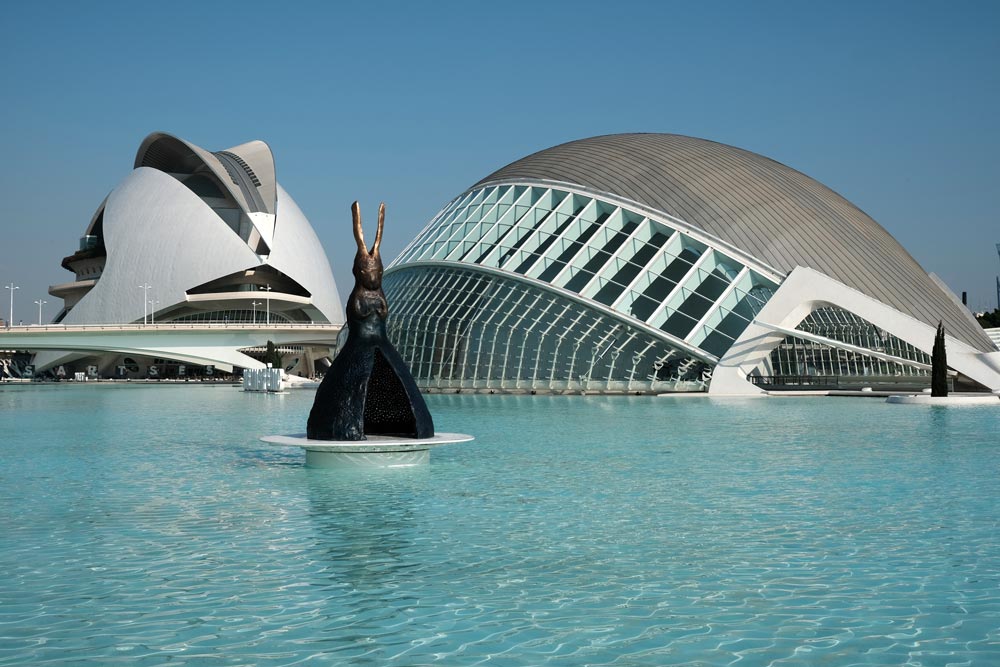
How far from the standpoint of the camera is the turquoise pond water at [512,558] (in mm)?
5562

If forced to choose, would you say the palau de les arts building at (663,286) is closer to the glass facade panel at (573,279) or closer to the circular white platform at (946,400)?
the glass facade panel at (573,279)

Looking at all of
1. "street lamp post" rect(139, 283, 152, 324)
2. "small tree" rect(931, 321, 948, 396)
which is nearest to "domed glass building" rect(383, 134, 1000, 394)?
"small tree" rect(931, 321, 948, 396)

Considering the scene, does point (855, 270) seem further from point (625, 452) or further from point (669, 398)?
point (625, 452)

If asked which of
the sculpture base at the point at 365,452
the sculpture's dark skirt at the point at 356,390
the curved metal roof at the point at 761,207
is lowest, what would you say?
the sculpture base at the point at 365,452

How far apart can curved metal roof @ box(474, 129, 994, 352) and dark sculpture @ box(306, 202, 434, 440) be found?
864 inches

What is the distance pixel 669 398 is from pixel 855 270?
8.21 metres

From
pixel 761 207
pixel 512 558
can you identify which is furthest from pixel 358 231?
pixel 761 207

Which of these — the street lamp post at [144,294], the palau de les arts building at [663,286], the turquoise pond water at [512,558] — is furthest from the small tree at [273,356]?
the turquoise pond water at [512,558]

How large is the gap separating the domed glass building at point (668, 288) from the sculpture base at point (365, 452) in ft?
65.3

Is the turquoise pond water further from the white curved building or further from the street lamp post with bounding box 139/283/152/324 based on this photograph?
the street lamp post with bounding box 139/283/152/324

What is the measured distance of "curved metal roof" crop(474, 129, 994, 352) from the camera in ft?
110

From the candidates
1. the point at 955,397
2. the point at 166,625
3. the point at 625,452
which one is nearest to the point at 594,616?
the point at 166,625

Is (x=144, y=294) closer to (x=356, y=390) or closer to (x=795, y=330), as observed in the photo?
(x=795, y=330)

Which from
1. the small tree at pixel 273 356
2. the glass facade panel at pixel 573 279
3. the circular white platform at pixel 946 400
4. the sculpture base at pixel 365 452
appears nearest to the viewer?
the sculpture base at pixel 365 452
